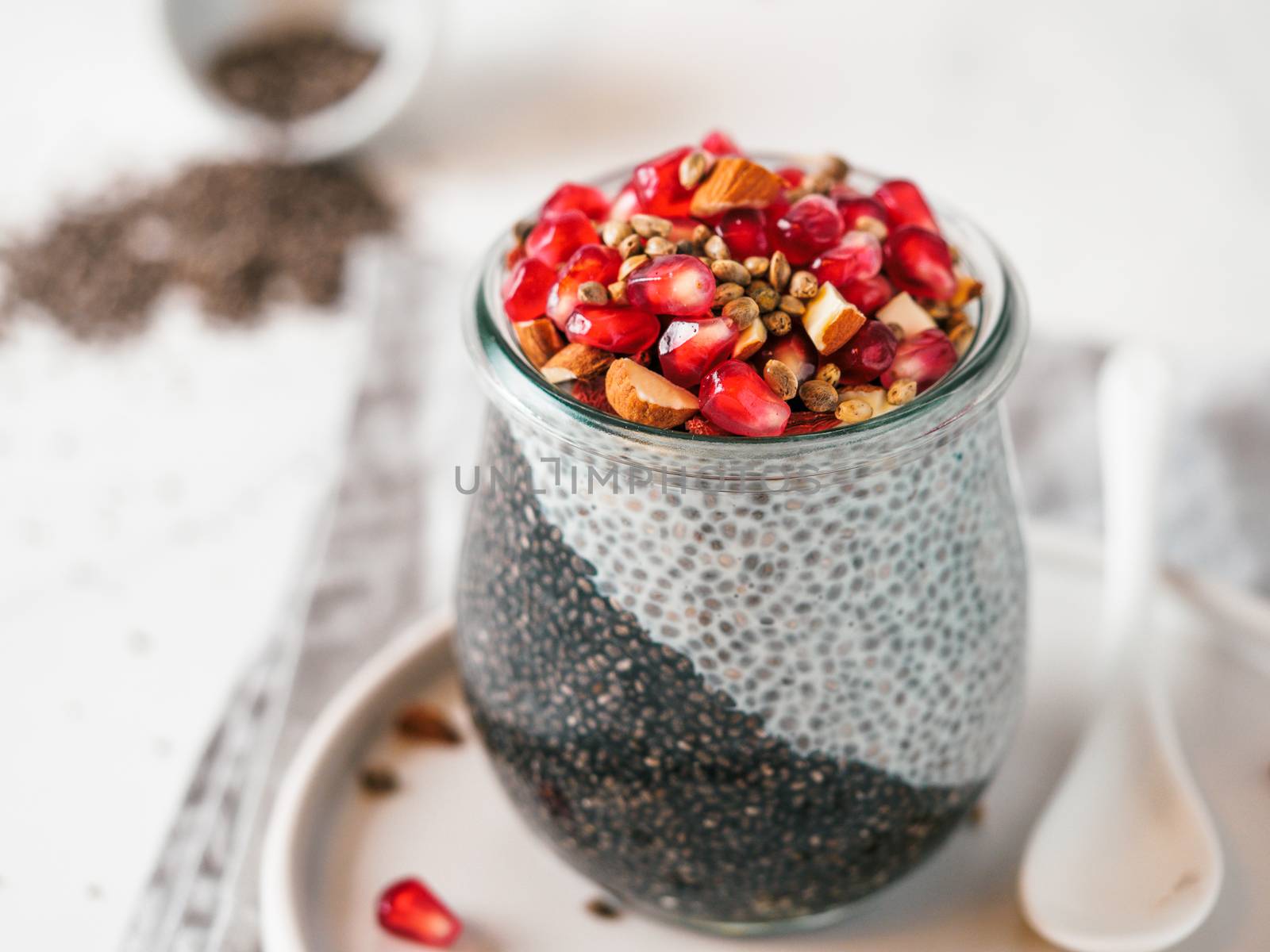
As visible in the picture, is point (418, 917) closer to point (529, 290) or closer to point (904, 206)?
point (529, 290)

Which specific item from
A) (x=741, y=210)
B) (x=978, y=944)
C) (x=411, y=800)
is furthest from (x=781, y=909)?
(x=741, y=210)

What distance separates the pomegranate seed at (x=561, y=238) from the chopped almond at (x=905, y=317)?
14cm

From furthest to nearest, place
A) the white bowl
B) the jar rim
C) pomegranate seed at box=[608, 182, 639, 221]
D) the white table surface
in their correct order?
the white bowl
the white table surface
pomegranate seed at box=[608, 182, 639, 221]
the jar rim

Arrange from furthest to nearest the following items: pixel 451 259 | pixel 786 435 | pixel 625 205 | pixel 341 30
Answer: pixel 341 30, pixel 451 259, pixel 625 205, pixel 786 435

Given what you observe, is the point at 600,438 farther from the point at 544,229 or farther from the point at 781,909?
the point at 781,909

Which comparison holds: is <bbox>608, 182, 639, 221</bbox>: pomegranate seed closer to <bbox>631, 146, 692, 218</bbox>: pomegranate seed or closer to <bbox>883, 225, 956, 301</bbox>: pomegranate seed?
<bbox>631, 146, 692, 218</bbox>: pomegranate seed

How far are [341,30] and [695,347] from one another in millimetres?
1649

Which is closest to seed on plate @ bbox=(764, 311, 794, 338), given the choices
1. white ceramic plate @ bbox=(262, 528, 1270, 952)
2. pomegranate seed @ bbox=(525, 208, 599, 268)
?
pomegranate seed @ bbox=(525, 208, 599, 268)

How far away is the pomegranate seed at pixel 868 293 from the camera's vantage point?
1.86 ft

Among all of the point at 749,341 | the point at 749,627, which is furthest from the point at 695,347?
the point at 749,627

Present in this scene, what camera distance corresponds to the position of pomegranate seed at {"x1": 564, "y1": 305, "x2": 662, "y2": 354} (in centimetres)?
54

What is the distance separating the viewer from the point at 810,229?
579mm

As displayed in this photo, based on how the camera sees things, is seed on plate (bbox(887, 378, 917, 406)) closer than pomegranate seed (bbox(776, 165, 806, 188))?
Yes

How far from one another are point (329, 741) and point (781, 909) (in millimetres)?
303
